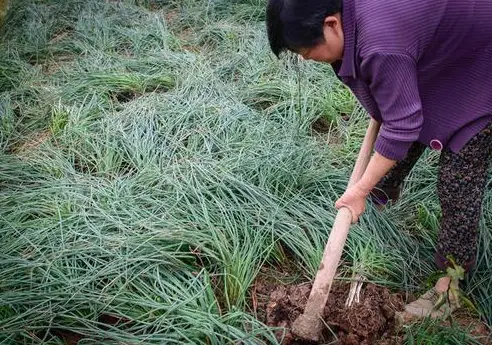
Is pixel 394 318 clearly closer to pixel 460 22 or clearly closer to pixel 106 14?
pixel 460 22

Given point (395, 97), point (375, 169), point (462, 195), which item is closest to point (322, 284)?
point (375, 169)

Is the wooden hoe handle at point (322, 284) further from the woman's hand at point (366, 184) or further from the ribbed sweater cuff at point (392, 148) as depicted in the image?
the ribbed sweater cuff at point (392, 148)

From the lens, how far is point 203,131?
9.18 feet

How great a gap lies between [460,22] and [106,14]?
3.64 meters

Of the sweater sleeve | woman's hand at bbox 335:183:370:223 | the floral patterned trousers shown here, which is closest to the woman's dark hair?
the sweater sleeve

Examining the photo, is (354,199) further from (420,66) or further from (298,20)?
(298,20)

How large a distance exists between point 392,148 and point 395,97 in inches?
6.0

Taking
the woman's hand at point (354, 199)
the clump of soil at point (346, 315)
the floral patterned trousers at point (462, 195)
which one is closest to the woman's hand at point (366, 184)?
the woman's hand at point (354, 199)

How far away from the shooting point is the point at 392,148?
145 cm

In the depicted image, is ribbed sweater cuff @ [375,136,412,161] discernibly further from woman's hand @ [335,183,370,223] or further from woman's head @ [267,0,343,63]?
woman's head @ [267,0,343,63]

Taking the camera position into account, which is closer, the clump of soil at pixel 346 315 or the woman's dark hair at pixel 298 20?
the woman's dark hair at pixel 298 20

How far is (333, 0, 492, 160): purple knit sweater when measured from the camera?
4.35ft

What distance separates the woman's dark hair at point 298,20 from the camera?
4.37ft

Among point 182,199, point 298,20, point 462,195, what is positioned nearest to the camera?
point 298,20
